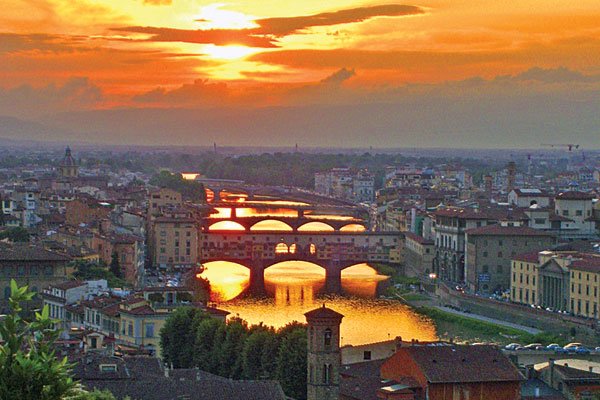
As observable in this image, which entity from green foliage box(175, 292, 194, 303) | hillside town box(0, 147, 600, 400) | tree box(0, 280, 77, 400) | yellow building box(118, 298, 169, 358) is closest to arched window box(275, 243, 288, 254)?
hillside town box(0, 147, 600, 400)

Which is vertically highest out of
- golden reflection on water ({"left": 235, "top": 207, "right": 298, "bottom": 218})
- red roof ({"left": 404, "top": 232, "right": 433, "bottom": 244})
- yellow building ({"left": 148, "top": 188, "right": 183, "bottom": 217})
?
yellow building ({"left": 148, "top": 188, "right": 183, "bottom": 217})

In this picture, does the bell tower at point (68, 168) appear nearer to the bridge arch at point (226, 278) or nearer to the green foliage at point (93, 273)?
the bridge arch at point (226, 278)

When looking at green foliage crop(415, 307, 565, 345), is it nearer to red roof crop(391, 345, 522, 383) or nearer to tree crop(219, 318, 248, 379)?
tree crop(219, 318, 248, 379)

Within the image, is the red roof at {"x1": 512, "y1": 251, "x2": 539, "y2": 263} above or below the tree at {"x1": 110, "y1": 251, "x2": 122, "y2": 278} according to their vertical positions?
above

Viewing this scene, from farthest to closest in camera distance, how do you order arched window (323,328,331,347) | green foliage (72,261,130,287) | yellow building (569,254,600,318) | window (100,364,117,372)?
yellow building (569,254,600,318)
green foliage (72,261,130,287)
arched window (323,328,331,347)
window (100,364,117,372)

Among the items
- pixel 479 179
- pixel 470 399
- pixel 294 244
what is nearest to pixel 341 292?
pixel 294 244

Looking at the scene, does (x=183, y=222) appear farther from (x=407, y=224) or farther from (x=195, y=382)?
(x=195, y=382)

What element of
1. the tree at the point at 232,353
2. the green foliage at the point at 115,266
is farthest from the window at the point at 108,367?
the green foliage at the point at 115,266

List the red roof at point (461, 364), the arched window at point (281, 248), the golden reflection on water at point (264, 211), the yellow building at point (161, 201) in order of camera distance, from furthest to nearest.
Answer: the golden reflection on water at point (264, 211) < the yellow building at point (161, 201) < the arched window at point (281, 248) < the red roof at point (461, 364)
